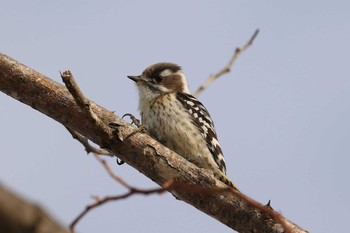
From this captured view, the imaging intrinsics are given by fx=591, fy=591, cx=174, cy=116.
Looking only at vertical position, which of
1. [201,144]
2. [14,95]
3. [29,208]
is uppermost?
[201,144]

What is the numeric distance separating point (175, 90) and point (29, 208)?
569 cm

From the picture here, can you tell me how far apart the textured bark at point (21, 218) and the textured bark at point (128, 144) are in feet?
10.9

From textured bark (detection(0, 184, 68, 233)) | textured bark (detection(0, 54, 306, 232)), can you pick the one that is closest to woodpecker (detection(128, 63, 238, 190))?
textured bark (detection(0, 54, 306, 232))

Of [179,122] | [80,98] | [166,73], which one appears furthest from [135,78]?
[80,98]

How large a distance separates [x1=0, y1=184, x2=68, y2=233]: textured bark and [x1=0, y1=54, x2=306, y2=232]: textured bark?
10.9 feet

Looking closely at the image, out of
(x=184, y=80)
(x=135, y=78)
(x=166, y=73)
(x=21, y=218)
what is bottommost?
(x=21, y=218)

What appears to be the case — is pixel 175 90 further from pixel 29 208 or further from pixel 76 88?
pixel 29 208

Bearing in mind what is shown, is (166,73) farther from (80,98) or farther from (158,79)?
(80,98)

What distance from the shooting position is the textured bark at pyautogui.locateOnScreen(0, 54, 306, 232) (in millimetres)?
4465

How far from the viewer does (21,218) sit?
1075 mm

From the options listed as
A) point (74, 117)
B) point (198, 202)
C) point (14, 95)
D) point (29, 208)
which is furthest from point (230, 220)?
point (29, 208)

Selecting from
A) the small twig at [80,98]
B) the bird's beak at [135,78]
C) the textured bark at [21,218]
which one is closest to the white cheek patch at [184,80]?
the bird's beak at [135,78]

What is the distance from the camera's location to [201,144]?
19.3 feet

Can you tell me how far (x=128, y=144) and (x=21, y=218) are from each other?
3.55 metres
